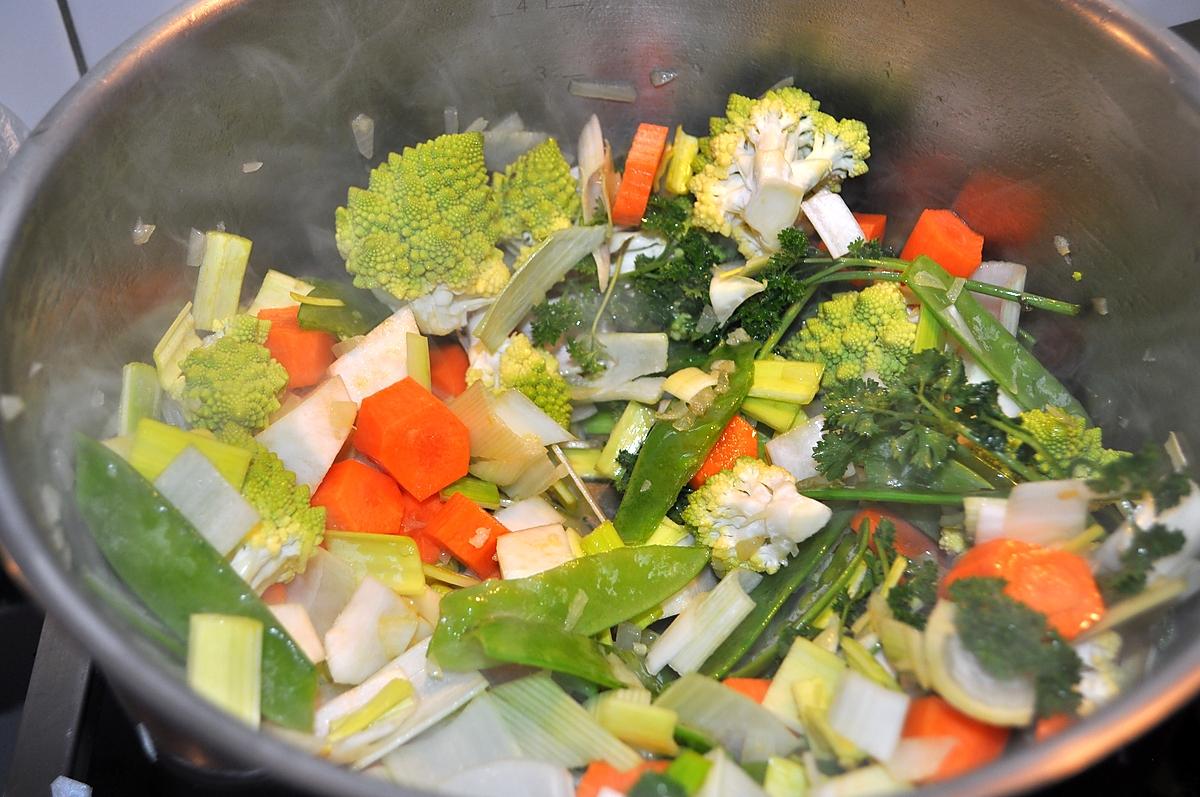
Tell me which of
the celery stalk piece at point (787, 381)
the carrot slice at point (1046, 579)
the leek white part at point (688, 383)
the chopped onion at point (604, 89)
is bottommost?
the leek white part at point (688, 383)

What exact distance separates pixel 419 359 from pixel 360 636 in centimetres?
62

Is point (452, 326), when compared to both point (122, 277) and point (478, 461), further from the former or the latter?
point (122, 277)

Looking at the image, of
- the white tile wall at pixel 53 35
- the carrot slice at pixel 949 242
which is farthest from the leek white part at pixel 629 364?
the white tile wall at pixel 53 35

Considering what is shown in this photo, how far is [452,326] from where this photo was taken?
2.05 metres

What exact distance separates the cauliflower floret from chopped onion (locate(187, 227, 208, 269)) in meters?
0.60

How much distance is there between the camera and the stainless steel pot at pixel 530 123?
4.66 ft

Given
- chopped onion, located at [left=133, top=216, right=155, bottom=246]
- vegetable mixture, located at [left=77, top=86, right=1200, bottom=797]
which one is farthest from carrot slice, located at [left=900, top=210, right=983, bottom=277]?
chopped onion, located at [left=133, top=216, right=155, bottom=246]

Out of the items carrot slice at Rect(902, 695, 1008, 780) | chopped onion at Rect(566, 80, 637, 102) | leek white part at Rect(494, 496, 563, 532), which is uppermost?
chopped onion at Rect(566, 80, 637, 102)

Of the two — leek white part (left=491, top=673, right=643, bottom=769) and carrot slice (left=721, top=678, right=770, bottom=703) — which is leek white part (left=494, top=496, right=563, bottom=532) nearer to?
leek white part (left=491, top=673, right=643, bottom=769)

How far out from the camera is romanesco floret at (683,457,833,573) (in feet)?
5.87

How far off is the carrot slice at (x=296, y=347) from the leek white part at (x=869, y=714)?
4.06ft

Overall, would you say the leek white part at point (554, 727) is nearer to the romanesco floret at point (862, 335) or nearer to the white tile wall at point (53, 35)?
the romanesco floret at point (862, 335)

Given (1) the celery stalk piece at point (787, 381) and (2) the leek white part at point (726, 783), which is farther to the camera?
(1) the celery stalk piece at point (787, 381)

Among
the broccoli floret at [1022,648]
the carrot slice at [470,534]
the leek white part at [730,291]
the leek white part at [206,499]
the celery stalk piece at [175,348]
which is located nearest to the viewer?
the broccoli floret at [1022,648]
